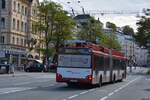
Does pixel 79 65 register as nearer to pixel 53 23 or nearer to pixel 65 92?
pixel 65 92

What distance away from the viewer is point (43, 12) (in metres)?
66.5

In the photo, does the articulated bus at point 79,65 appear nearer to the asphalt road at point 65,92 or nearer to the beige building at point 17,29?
the asphalt road at point 65,92

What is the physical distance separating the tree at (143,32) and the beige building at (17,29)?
2149 cm

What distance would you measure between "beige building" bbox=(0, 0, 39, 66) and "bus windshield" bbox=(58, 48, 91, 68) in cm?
3870

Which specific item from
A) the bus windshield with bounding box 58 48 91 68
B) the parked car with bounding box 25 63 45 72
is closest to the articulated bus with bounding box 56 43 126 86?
the bus windshield with bounding box 58 48 91 68

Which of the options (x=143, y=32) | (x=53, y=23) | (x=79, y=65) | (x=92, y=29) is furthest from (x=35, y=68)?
(x=79, y=65)

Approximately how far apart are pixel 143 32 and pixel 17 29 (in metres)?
26.5

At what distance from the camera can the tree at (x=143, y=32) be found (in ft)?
243

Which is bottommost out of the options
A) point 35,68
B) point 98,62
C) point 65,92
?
point 35,68

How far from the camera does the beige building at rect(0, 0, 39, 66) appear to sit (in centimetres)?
6244

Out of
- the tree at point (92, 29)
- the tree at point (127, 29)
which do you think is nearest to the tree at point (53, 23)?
the tree at point (92, 29)

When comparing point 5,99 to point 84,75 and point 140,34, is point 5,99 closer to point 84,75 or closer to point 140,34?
point 84,75

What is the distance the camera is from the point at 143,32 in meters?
75.1

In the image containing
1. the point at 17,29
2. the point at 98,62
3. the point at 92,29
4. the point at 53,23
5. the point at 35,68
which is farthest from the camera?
the point at 92,29
